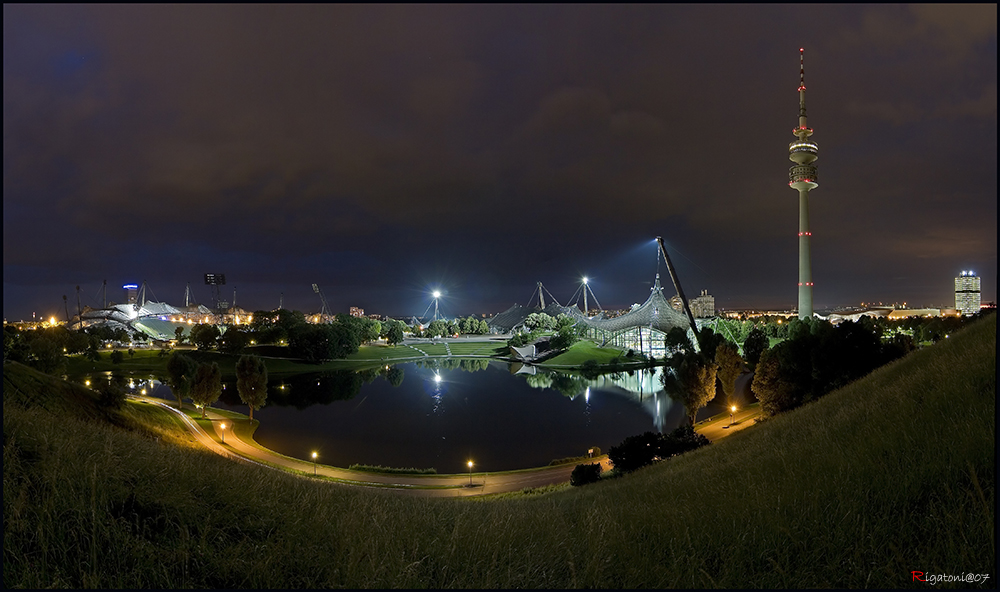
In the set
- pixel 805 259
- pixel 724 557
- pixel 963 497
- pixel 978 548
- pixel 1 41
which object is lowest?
pixel 724 557

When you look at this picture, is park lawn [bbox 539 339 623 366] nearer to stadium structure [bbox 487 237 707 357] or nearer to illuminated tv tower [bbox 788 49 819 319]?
stadium structure [bbox 487 237 707 357]

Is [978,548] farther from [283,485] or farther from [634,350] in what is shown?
[634,350]

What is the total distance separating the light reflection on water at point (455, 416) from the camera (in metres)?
29.6

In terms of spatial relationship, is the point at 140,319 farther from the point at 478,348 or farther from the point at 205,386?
A: the point at 205,386

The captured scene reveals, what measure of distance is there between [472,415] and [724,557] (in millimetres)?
37061

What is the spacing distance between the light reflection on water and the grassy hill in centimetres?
2236

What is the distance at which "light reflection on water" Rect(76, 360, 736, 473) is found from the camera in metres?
29.6

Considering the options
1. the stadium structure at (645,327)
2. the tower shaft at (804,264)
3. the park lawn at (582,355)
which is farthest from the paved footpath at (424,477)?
the tower shaft at (804,264)

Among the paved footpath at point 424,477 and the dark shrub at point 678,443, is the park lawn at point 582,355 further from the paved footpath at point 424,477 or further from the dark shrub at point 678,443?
the dark shrub at point 678,443

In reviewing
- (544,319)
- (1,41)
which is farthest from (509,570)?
(544,319)

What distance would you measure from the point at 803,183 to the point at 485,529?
112534mm

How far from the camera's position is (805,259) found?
92125mm

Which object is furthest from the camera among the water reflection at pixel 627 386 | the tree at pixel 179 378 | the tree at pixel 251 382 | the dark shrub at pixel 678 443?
the water reflection at pixel 627 386

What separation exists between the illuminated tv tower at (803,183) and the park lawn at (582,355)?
4581 cm
